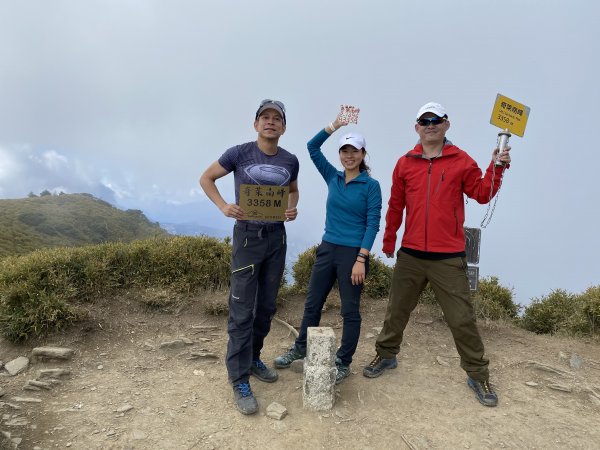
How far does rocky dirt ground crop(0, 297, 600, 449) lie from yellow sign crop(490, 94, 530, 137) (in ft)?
11.1

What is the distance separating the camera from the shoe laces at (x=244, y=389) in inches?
171

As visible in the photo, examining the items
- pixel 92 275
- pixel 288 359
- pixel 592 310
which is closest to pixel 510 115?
pixel 288 359

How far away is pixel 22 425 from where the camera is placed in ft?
13.3

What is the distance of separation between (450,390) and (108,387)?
14.7 ft

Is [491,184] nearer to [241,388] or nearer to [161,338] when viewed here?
[241,388]

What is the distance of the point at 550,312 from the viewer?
7.96 m

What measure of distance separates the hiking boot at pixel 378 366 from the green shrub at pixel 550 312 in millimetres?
4224

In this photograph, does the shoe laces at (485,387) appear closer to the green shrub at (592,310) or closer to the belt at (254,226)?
the belt at (254,226)

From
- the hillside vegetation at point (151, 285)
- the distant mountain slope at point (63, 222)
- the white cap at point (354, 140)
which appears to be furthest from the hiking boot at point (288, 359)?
the distant mountain slope at point (63, 222)

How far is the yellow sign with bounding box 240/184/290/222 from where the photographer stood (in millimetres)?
4164

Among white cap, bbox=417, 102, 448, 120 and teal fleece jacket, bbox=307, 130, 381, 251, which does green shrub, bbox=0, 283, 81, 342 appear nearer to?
teal fleece jacket, bbox=307, 130, 381, 251

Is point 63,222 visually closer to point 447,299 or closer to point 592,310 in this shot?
point 447,299

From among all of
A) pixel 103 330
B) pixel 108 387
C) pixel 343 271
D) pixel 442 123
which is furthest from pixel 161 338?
pixel 442 123

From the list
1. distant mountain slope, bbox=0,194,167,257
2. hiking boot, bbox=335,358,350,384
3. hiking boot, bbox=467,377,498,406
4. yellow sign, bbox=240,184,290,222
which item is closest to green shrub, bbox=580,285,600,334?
hiking boot, bbox=467,377,498,406
